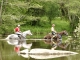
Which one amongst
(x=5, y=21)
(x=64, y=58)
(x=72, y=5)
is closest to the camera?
(x=64, y=58)

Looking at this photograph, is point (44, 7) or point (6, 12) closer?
point (6, 12)

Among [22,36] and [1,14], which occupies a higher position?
[1,14]

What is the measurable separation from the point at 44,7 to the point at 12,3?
1105cm

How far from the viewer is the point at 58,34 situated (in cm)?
3152

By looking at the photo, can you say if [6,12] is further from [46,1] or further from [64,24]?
[64,24]

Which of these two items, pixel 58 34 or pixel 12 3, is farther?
pixel 12 3

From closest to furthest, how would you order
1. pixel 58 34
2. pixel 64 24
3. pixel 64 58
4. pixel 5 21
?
1. pixel 64 58
2. pixel 58 34
3. pixel 5 21
4. pixel 64 24

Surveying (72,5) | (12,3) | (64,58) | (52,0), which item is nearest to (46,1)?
(52,0)

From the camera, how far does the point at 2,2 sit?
38.9 metres

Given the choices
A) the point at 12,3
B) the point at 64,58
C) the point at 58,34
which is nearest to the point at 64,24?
the point at 12,3

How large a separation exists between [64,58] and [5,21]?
Answer: 23.0 meters

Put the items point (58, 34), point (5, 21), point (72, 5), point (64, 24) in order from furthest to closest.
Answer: point (64, 24) < point (72, 5) < point (5, 21) < point (58, 34)

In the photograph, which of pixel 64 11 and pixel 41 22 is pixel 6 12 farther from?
pixel 64 11

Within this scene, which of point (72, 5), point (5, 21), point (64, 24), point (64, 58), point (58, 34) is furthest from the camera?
point (64, 24)
